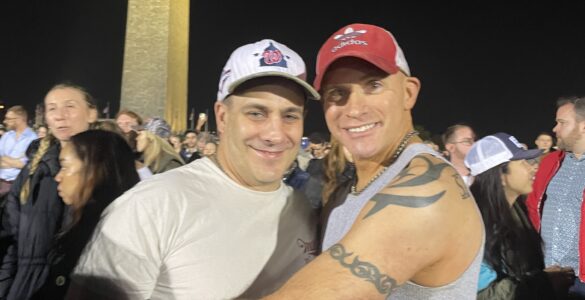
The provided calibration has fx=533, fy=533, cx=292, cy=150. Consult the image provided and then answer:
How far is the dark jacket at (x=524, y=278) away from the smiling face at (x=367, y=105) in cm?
168

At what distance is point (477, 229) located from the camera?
4.25 ft

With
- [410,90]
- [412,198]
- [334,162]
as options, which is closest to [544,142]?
[334,162]

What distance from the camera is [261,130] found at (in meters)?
1.73

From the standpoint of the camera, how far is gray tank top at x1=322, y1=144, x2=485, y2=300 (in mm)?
1282

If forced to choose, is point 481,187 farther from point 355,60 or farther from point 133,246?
point 133,246

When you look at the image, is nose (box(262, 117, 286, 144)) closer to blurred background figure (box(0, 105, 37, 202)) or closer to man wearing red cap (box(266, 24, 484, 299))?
man wearing red cap (box(266, 24, 484, 299))

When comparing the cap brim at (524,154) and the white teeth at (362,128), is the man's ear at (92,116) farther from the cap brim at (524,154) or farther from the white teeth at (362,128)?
the cap brim at (524,154)

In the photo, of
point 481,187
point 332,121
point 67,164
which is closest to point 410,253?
point 332,121

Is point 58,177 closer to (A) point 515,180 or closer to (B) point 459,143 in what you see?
(A) point 515,180

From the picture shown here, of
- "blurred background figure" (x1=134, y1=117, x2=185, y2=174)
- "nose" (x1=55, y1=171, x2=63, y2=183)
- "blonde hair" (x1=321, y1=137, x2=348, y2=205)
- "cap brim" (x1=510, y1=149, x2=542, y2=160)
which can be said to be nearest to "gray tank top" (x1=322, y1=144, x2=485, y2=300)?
"nose" (x1=55, y1=171, x2=63, y2=183)

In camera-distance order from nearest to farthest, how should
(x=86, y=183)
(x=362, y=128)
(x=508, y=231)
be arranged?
(x=362, y=128)
(x=86, y=183)
(x=508, y=231)

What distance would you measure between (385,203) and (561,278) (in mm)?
2979

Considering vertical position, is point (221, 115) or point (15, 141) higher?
point (221, 115)

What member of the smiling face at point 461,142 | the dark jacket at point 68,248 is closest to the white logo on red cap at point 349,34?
the dark jacket at point 68,248
